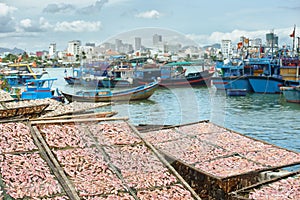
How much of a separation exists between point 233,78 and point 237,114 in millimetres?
13370

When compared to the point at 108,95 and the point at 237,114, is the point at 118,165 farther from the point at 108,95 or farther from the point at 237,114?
the point at 108,95

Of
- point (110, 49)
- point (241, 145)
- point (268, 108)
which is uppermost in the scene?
point (110, 49)

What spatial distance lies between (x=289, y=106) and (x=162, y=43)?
20.6 meters

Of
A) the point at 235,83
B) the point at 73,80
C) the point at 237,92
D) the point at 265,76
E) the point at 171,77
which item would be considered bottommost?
the point at 237,92

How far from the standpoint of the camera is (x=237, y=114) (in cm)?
2323

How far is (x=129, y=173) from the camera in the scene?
5430 mm

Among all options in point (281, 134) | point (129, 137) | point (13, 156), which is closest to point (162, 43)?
point (129, 137)

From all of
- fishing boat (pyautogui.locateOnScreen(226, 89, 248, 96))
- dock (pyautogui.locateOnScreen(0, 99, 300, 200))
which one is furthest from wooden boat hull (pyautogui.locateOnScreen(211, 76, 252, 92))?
dock (pyautogui.locateOnScreen(0, 99, 300, 200))

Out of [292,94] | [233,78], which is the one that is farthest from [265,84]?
[292,94]

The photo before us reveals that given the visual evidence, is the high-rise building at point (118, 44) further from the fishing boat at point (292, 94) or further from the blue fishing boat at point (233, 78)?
the blue fishing boat at point (233, 78)

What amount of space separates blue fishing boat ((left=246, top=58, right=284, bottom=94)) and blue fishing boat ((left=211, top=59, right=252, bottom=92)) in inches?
22.8

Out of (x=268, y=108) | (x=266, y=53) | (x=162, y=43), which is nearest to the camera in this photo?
(x=162, y=43)

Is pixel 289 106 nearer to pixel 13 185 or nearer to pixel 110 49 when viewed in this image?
pixel 110 49

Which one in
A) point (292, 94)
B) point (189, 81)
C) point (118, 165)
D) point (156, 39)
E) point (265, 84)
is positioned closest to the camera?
point (118, 165)
